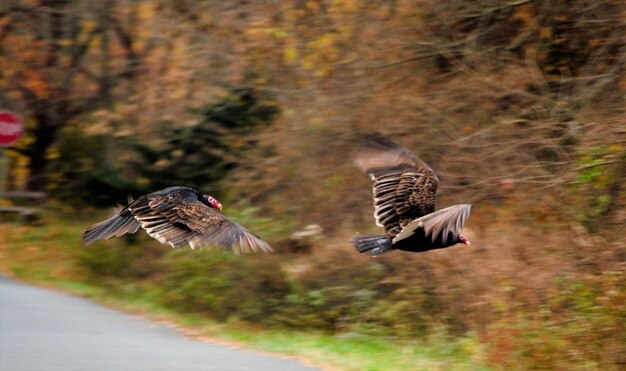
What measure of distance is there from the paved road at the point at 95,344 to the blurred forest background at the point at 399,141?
125 centimetres

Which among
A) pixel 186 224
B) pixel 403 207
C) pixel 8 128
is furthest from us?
pixel 8 128

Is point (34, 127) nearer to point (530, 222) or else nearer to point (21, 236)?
point (21, 236)

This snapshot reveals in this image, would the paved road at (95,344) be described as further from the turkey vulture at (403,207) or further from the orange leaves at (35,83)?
the orange leaves at (35,83)

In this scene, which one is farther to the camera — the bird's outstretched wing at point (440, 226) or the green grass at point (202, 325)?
the green grass at point (202, 325)

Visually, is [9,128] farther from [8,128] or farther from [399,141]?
[399,141]

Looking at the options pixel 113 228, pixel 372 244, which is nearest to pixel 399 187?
pixel 372 244

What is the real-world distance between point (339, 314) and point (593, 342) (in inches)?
155

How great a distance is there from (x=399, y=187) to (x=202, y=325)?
4.96 meters

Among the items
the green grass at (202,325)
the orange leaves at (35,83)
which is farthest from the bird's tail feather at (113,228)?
the orange leaves at (35,83)

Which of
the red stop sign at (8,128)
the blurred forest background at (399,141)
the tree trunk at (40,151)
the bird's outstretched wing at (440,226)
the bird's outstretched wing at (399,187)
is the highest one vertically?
the tree trunk at (40,151)

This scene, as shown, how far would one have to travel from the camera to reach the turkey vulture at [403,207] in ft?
24.3

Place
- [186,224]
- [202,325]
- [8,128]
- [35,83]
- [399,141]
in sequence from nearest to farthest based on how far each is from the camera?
[186,224]
[399,141]
[202,325]
[8,128]
[35,83]

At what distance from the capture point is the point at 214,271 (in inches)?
517

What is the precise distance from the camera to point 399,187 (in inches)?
321
